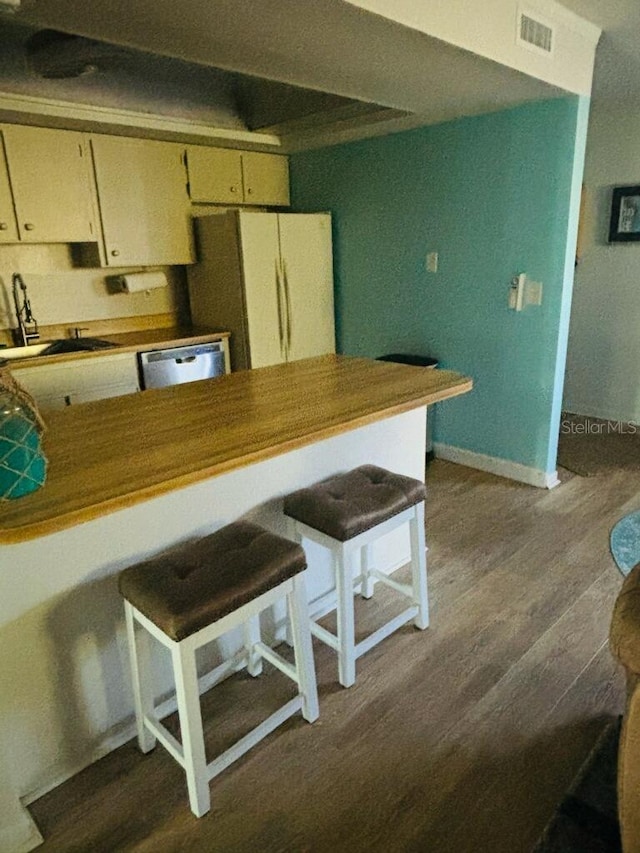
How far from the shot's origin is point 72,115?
304 centimetres

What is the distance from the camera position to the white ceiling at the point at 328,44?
1.77 metres

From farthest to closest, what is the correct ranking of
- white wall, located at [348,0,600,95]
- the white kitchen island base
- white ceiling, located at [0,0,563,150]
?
white wall, located at [348,0,600,95] < white ceiling, located at [0,0,563,150] < the white kitchen island base

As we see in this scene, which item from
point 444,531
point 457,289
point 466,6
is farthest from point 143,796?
point 457,289

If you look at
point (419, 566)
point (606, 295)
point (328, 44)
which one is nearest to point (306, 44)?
point (328, 44)

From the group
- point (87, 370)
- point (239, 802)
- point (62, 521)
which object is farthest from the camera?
point (87, 370)

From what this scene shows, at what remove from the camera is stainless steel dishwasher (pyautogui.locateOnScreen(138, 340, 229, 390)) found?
3545 mm

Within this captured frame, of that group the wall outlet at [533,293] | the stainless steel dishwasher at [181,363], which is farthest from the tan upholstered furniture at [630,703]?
the stainless steel dishwasher at [181,363]

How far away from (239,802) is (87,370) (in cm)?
248

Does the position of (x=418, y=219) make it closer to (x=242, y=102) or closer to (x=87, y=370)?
(x=242, y=102)

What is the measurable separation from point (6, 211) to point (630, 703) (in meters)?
3.57

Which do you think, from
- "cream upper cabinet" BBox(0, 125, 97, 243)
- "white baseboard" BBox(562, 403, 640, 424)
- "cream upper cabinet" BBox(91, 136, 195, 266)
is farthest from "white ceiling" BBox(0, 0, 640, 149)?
"white baseboard" BBox(562, 403, 640, 424)

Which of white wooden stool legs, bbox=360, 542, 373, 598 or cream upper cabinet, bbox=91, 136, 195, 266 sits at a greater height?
cream upper cabinet, bbox=91, 136, 195, 266

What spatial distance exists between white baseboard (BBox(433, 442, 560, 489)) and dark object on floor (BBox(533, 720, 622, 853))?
1.96 metres

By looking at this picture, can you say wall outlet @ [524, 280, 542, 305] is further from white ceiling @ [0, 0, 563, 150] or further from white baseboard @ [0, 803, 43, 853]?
white baseboard @ [0, 803, 43, 853]
